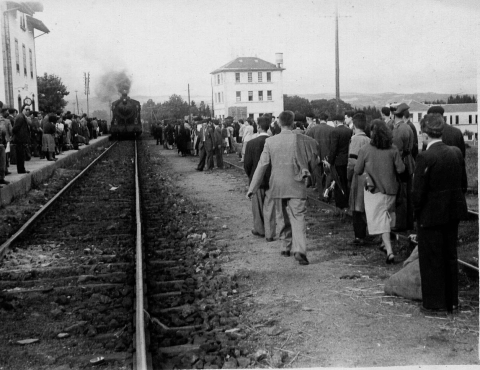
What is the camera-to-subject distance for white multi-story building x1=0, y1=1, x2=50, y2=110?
29.9 metres

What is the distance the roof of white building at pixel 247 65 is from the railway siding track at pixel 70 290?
80.7 meters

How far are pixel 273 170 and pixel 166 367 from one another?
333 centimetres

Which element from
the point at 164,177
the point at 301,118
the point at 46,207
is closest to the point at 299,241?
the point at 301,118

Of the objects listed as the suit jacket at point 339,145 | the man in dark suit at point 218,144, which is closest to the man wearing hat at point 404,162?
the suit jacket at point 339,145

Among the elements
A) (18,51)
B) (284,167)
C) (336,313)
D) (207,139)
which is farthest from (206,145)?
(18,51)

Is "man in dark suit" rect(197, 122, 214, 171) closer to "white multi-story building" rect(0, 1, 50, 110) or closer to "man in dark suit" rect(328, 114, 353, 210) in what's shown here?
"man in dark suit" rect(328, 114, 353, 210)

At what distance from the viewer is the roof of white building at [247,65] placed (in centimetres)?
9081

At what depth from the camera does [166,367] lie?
4492 millimetres

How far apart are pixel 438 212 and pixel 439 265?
46 cm

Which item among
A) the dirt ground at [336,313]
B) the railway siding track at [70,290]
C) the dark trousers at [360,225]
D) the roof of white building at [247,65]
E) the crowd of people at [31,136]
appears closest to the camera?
the dirt ground at [336,313]

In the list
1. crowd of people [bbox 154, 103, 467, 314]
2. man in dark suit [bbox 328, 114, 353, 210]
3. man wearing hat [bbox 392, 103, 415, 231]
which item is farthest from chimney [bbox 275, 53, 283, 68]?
man wearing hat [bbox 392, 103, 415, 231]

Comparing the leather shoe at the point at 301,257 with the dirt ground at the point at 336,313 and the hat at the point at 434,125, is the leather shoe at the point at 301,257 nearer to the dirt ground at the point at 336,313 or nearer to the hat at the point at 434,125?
the dirt ground at the point at 336,313

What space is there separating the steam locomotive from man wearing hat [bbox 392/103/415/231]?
3700 centimetres

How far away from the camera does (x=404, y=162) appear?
9.32m
